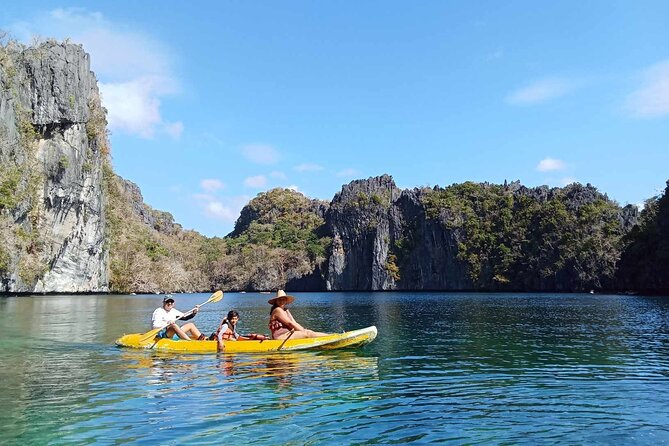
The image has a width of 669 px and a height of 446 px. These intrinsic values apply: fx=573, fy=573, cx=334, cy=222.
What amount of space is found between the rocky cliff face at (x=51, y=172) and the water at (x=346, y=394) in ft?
134

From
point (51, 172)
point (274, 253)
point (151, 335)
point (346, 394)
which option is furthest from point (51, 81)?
point (274, 253)

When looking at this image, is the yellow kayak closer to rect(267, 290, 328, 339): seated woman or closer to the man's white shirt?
rect(267, 290, 328, 339): seated woman

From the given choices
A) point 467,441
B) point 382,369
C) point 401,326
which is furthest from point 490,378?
point 401,326

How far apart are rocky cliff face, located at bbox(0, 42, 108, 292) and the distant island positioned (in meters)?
0.18

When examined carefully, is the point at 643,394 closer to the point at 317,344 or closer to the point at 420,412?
the point at 420,412

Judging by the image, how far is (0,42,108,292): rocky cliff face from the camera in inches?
2119

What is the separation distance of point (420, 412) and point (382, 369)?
4.70 meters

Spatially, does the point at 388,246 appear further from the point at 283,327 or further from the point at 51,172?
the point at 283,327

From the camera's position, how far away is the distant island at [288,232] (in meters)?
64.4

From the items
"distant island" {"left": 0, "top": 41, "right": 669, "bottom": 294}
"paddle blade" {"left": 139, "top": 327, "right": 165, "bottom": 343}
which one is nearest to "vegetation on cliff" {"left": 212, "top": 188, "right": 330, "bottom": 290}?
"distant island" {"left": 0, "top": 41, "right": 669, "bottom": 294}

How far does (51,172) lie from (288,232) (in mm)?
105114

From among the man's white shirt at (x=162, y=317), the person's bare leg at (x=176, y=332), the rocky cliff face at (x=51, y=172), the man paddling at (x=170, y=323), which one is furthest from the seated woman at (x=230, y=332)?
the rocky cliff face at (x=51, y=172)

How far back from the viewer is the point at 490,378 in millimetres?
12961

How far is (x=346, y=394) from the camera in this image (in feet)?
36.2
